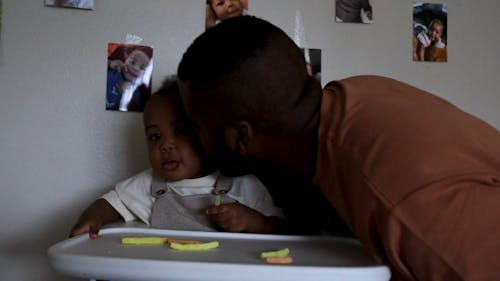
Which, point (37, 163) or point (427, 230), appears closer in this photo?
point (427, 230)

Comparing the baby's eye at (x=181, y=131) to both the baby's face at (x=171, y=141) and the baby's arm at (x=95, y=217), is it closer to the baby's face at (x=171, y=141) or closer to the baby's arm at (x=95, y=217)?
the baby's face at (x=171, y=141)

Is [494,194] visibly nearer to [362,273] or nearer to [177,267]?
[362,273]

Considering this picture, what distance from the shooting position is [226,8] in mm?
1097

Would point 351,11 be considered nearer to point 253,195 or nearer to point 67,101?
point 253,195

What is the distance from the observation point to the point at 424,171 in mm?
568

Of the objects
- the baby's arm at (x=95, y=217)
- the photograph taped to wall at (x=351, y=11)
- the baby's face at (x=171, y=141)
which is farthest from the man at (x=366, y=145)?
the photograph taped to wall at (x=351, y=11)

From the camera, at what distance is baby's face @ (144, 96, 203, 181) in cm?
97

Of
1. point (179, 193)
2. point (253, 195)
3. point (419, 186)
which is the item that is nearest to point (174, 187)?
point (179, 193)

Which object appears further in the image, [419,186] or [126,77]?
[126,77]

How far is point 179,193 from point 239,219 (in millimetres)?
217

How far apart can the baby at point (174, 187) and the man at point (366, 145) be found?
86mm

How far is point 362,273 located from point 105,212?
0.56m

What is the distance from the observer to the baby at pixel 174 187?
0.94 metres

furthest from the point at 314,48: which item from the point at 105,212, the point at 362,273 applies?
the point at 362,273
